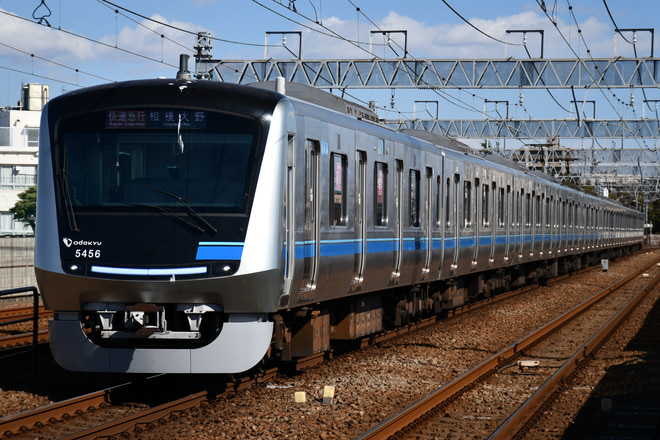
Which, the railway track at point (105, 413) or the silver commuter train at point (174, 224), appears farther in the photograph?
the silver commuter train at point (174, 224)

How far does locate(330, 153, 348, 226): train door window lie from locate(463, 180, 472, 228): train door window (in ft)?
22.9

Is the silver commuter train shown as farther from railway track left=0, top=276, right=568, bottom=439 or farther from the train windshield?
railway track left=0, top=276, right=568, bottom=439

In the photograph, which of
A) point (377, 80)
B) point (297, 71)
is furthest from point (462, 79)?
point (297, 71)

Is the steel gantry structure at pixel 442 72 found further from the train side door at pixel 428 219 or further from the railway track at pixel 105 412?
the railway track at pixel 105 412

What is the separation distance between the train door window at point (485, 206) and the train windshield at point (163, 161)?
11003mm

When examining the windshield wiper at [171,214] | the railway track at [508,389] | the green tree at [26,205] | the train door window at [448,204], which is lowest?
A: the railway track at [508,389]

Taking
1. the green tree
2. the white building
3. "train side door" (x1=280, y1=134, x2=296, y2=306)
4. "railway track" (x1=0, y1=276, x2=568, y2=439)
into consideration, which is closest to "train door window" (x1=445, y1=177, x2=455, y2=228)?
"railway track" (x1=0, y1=276, x2=568, y2=439)

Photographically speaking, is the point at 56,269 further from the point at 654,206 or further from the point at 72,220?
the point at 654,206

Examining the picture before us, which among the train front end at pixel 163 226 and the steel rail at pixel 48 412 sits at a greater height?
the train front end at pixel 163 226

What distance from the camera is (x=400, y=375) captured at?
Result: 11211mm

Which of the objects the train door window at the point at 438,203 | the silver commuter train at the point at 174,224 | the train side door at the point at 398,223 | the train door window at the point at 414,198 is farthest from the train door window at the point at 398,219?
the silver commuter train at the point at 174,224

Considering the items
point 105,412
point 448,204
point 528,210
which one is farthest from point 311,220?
point 528,210

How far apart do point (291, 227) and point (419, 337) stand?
6.17 metres

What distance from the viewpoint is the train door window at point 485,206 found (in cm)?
1927
